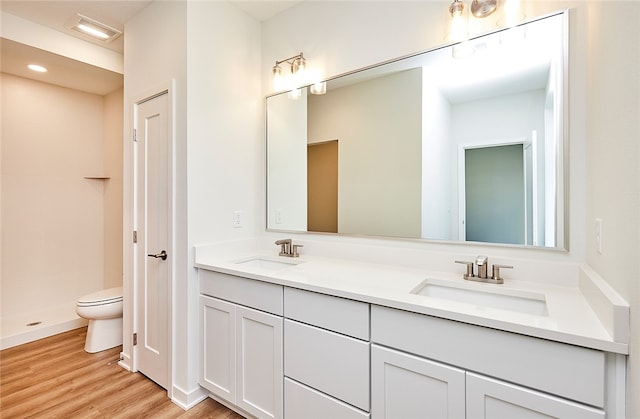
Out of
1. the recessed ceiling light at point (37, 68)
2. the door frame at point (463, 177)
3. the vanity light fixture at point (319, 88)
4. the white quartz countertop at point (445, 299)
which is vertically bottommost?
the white quartz countertop at point (445, 299)

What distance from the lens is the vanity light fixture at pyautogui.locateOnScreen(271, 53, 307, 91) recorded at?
2.05m

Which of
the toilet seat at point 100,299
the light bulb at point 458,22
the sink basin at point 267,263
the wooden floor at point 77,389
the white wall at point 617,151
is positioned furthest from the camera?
the toilet seat at point 100,299

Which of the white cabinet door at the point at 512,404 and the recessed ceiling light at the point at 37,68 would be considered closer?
the white cabinet door at the point at 512,404

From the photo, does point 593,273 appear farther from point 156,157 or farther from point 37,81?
point 37,81

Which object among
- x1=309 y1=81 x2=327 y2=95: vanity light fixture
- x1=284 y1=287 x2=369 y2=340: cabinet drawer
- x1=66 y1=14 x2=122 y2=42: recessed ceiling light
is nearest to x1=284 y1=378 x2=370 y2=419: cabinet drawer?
x1=284 y1=287 x2=369 y2=340: cabinet drawer

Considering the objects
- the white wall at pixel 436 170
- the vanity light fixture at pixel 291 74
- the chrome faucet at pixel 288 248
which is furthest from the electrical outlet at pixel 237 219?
the white wall at pixel 436 170

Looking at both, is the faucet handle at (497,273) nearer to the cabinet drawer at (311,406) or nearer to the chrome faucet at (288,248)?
the cabinet drawer at (311,406)

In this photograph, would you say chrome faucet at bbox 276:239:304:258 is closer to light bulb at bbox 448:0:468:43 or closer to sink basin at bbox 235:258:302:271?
sink basin at bbox 235:258:302:271

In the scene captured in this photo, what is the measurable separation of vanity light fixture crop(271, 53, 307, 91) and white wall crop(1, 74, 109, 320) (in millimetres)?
2556

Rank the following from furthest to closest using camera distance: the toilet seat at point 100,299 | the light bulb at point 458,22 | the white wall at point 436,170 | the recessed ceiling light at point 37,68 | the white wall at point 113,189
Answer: the white wall at point 113,189 < the recessed ceiling light at point 37,68 < the toilet seat at point 100,299 < the white wall at point 436,170 < the light bulb at point 458,22

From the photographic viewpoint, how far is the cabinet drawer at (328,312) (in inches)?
47.3

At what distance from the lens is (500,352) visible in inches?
36.5

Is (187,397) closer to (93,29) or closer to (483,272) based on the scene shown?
(483,272)

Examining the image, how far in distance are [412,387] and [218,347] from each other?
1.16 meters
